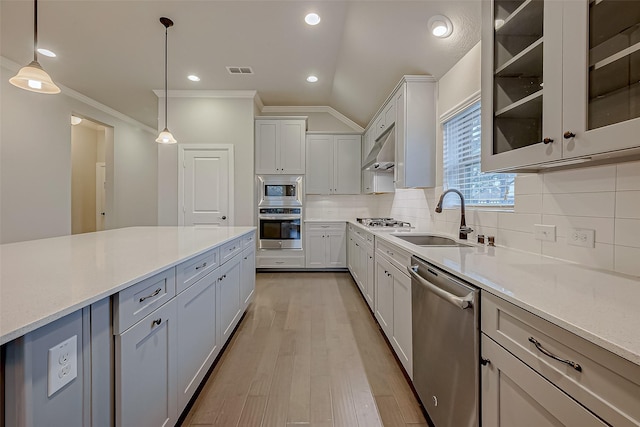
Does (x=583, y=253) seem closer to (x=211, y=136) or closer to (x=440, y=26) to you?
(x=440, y=26)

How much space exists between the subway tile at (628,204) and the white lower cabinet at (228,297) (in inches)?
88.7

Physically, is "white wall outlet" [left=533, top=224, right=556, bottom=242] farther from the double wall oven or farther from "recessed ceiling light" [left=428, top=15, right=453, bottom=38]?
the double wall oven

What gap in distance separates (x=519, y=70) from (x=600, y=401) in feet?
4.55

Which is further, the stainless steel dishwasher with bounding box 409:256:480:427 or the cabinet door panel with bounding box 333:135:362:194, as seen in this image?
the cabinet door panel with bounding box 333:135:362:194

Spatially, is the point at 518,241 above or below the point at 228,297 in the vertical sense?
above

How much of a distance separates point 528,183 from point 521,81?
1.93ft

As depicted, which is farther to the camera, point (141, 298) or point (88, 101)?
point (88, 101)

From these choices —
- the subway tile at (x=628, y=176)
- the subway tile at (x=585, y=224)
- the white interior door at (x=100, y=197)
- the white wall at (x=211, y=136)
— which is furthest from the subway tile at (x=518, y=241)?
the white interior door at (x=100, y=197)

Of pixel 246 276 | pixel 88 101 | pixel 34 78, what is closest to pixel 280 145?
pixel 246 276

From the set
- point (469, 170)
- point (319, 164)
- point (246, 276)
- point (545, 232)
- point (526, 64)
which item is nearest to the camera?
point (526, 64)

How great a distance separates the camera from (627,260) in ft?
3.64

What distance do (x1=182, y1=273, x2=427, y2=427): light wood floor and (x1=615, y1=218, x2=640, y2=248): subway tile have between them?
1.30 meters

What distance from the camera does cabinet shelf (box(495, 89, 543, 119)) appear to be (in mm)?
1201

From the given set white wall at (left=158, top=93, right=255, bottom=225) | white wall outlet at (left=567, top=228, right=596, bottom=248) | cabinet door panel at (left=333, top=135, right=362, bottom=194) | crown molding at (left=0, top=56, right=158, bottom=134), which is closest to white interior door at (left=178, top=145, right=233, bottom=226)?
white wall at (left=158, top=93, right=255, bottom=225)
